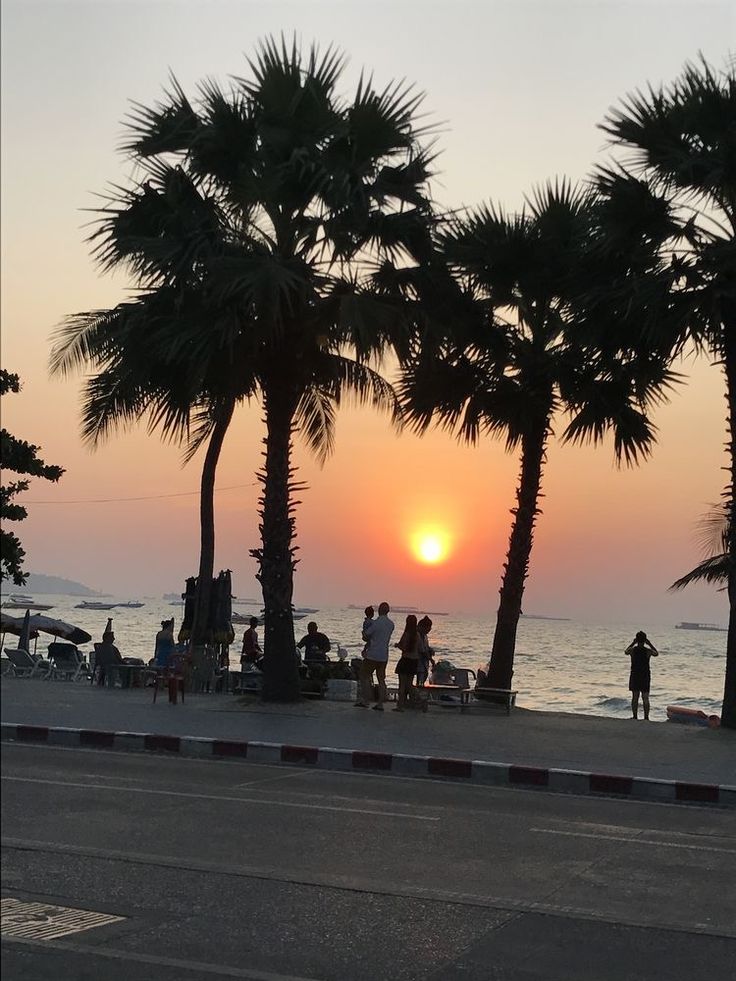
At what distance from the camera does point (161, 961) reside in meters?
6.44

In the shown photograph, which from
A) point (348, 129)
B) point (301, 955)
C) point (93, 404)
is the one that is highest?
point (348, 129)

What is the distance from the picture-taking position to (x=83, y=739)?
16.9m

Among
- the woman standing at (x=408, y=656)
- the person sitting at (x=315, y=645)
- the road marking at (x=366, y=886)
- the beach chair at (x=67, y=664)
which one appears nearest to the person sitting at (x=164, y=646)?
the person sitting at (x=315, y=645)

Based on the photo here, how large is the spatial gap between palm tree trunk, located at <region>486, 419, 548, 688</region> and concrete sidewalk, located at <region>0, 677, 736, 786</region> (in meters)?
2.88

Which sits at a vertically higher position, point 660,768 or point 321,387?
point 321,387

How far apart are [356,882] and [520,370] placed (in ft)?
61.8

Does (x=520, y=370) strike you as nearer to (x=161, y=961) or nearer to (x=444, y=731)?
(x=444, y=731)

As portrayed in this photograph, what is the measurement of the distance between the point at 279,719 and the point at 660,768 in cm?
682

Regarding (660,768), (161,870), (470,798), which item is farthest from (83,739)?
(161,870)

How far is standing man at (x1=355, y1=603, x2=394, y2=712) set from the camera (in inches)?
861

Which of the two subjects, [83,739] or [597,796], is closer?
[597,796]

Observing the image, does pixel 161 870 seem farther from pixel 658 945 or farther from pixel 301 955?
pixel 658 945

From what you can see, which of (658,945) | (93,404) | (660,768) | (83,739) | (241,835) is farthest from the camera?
(93,404)

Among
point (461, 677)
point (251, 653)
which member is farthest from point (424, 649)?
point (251, 653)
